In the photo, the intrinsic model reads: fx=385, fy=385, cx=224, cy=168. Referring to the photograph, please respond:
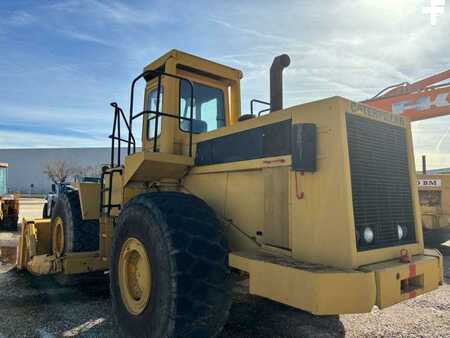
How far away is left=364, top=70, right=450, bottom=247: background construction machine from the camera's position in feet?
29.1

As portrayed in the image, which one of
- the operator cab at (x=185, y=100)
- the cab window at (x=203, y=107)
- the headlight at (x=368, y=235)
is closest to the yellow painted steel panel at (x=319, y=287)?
the headlight at (x=368, y=235)

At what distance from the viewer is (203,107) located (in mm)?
5254

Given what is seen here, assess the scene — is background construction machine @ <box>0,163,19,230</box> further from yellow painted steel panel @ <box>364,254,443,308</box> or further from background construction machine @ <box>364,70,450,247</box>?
yellow painted steel panel @ <box>364,254,443,308</box>

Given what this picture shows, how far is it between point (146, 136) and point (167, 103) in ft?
2.74

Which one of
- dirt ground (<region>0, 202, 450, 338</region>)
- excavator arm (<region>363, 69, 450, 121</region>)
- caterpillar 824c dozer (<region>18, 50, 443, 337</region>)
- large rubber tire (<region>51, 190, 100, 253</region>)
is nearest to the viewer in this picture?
caterpillar 824c dozer (<region>18, 50, 443, 337</region>)

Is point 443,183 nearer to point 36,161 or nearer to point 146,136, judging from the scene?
point 146,136

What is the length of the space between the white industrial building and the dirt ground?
198ft

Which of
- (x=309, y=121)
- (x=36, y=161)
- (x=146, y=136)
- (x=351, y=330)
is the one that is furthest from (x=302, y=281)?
(x=36, y=161)

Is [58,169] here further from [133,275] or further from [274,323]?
[274,323]

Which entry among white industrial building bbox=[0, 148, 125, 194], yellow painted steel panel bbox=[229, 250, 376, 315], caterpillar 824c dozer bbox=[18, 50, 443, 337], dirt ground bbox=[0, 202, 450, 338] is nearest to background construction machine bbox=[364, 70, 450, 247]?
dirt ground bbox=[0, 202, 450, 338]

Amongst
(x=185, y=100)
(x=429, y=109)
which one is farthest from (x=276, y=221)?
(x=429, y=109)

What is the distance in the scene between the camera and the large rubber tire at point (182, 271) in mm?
3254

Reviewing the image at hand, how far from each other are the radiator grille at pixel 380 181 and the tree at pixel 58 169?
198 feet

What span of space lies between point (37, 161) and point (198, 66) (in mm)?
69025
